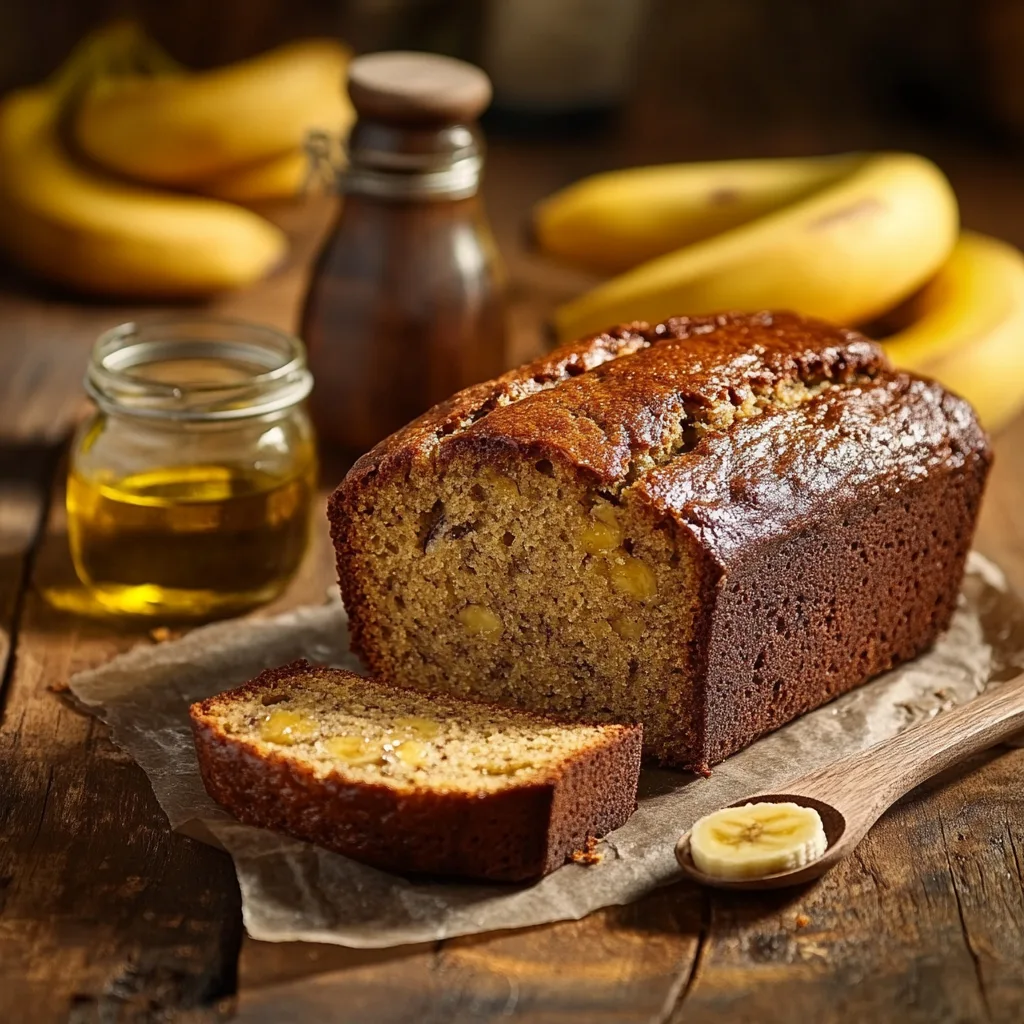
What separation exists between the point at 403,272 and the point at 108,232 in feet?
4.19

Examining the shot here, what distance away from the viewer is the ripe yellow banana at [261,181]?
17.2 feet

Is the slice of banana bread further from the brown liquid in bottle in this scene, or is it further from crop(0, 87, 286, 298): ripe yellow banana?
crop(0, 87, 286, 298): ripe yellow banana

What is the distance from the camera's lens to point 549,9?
5812mm

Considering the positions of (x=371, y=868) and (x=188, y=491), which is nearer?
(x=371, y=868)

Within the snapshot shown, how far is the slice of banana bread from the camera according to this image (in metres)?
2.41

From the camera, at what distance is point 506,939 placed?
2330 mm

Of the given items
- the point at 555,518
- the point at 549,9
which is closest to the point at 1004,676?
the point at 555,518

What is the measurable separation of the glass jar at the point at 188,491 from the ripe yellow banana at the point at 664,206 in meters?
1.73

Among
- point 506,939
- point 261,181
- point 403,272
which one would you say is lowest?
point 261,181

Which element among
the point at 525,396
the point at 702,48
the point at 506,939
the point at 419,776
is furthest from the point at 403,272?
the point at 702,48

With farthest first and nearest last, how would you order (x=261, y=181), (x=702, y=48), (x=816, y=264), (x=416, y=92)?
1. (x=702, y=48)
2. (x=261, y=181)
3. (x=816, y=264)
4. (x=416, y=92)

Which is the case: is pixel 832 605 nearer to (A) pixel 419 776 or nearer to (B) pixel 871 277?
(A) pixel 419 776

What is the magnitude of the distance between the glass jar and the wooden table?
0.34 m

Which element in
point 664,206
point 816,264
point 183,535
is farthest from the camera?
point 664,206
